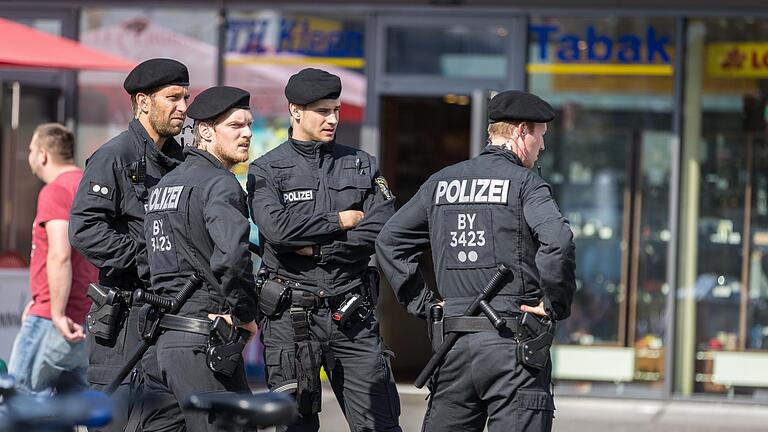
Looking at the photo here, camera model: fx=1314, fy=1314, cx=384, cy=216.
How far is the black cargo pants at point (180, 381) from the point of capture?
5.20 m

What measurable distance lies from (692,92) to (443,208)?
5249 millimetres

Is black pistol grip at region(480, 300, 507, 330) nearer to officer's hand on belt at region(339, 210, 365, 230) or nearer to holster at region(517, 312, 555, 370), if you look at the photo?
holster at region(517, 312, 555, 370)

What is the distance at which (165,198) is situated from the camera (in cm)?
536

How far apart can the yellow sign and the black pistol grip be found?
549 cm

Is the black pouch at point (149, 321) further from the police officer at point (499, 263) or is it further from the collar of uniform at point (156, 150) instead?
the police officer at point (499, 263)

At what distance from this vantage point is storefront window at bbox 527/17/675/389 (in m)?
10.2

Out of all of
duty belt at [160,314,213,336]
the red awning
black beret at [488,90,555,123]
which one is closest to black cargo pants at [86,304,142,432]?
duty belt at [160,314,213,336]

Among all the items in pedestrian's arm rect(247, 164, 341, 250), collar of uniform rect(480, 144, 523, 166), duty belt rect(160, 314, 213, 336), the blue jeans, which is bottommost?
the blue jeans

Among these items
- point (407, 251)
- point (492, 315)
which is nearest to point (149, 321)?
point (407, 251)

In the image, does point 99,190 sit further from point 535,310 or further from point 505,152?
point 535,310

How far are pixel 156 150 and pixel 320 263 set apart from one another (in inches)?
35.5

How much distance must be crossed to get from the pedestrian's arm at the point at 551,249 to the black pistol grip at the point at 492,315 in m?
0.20

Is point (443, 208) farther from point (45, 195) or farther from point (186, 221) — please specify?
point (45, 195)

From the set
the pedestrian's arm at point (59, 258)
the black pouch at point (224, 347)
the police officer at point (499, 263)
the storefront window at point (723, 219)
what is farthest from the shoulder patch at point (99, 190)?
the storefront window at point (723, 219)
